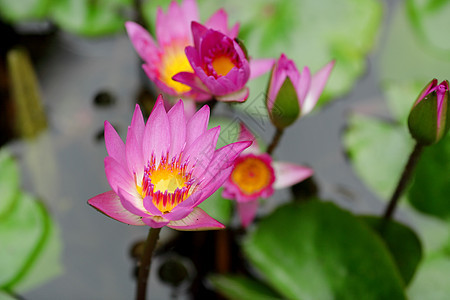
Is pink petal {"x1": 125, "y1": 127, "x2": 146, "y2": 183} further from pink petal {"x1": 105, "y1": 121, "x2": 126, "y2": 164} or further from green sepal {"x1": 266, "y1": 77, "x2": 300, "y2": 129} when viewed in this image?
green sepal {"x1": 266, "y1": 77, "x2": 300, "y2": 129}

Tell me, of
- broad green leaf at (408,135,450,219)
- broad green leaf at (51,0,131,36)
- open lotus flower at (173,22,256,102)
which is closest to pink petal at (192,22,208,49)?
open lotus flower at (173,22,256,102)

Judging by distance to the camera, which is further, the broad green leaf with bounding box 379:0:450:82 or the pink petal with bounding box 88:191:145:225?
the broad green leaf with bounding box 379:0:450:82

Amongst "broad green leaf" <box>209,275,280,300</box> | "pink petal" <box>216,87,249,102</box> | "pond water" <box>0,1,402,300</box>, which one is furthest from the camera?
"pond water" <box>0,1,402,300</box>

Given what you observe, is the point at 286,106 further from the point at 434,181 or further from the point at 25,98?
the point at 25,98

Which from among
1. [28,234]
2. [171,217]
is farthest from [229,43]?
[28,234]

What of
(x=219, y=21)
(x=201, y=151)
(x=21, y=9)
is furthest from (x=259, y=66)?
(x=21, y=9)

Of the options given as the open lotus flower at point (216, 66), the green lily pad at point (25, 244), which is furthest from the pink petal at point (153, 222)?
the green lily pad at point (25, 244)

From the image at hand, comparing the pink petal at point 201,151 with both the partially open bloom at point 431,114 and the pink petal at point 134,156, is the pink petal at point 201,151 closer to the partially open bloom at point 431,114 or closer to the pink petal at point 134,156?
the pink petal at point 134,156
